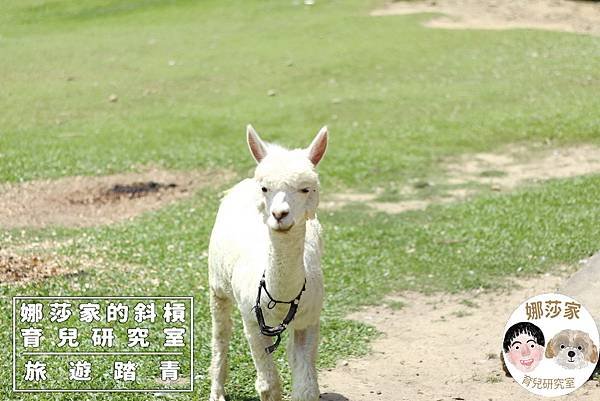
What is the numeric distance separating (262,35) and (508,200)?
649 inches

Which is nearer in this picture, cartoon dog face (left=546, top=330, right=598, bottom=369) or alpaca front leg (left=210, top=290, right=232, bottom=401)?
cartoon dog face (left=546, top=330, right=598, bottom=369)

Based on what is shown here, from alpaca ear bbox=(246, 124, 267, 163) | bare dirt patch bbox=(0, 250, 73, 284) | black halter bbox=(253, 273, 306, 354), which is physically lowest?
bare dirt patch bbox=(0, 250, 73, 284)

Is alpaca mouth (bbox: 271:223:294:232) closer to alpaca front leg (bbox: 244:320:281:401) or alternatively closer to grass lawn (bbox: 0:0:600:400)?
alpaca front leg (bbox: 244:320:281:401)

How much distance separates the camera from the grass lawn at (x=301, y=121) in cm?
1401

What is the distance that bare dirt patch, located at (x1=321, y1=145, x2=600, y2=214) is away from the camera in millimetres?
18453

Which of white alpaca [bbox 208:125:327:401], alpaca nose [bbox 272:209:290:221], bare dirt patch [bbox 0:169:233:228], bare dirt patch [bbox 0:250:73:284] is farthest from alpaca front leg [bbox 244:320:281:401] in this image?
bare dirt patch [bbox 0:169:233:228]

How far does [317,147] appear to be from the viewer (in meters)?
7.78

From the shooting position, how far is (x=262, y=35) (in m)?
32.6

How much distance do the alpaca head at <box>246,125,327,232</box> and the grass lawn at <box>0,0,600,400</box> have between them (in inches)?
118

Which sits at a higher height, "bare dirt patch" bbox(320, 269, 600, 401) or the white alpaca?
the white alpaca

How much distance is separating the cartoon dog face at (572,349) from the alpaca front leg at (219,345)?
3.01 meters

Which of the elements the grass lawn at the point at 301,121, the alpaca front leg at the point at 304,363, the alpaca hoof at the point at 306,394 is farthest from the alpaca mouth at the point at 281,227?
the grass lawn at the point at 301,121

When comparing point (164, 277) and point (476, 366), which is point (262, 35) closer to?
point (164, 277)

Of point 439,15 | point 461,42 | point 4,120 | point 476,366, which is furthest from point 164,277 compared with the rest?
point 439,15
